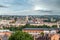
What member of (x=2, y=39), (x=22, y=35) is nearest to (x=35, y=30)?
(x=2, y=39)

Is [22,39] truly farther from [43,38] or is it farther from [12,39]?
[43,38]

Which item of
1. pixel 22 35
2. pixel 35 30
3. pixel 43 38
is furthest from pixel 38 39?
pixel 35 30

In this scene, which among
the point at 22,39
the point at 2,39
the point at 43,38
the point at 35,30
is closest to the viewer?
the point at 22,39

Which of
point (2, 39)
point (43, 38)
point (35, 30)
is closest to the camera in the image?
point (43, 38)

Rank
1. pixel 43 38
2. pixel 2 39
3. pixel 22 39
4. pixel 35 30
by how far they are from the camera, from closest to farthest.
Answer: pixel 22 39 → pixel 43 38 → pixel 2 39 → pixel 35 30

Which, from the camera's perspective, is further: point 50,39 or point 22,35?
point 50,39

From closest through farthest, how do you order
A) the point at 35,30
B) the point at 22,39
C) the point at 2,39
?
the point at 22,39 → the point at 2,39 → the point at 35,30

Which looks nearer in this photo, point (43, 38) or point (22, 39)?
point (22, 39)

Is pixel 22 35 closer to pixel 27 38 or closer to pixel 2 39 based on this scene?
pixel 27 38

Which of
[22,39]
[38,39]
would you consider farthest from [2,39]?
Result: [22,39]
